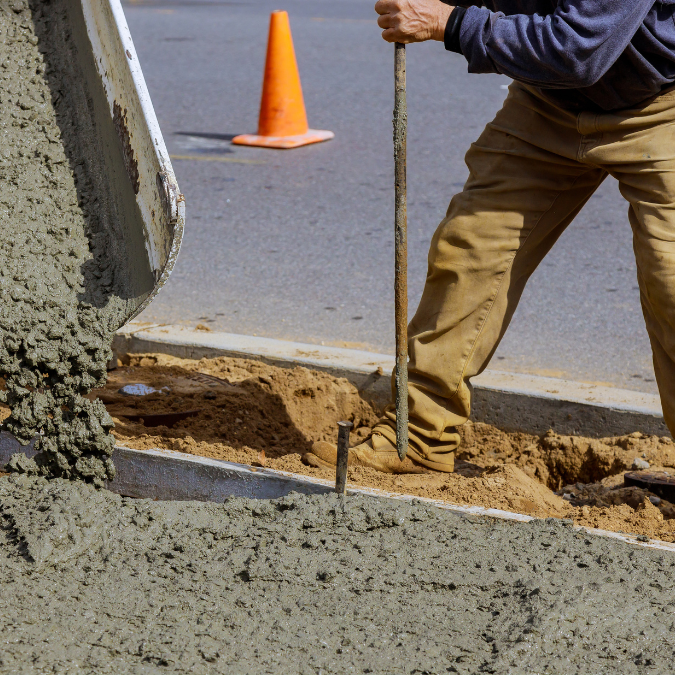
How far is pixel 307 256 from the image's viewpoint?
5.72 meters

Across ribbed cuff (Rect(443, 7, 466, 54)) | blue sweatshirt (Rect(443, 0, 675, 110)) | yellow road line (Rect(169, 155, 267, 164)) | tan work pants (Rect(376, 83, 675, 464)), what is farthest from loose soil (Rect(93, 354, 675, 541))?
yellow road line (Rect(169, 155, 267, 164))

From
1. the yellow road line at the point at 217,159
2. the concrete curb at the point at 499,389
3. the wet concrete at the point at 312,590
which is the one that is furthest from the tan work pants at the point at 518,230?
the yellow road line at the point at 217,159

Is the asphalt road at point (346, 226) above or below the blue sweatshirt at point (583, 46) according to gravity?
below

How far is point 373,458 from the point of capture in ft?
10.4

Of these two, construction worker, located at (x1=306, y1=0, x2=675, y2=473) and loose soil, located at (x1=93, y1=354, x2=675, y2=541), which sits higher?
construction worker, located at (x1=306, y1=0, x2=675, y2=473)

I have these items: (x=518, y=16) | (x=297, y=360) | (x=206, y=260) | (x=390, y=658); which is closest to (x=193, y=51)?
(x=206, y=260)

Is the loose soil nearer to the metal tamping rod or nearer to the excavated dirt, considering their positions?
the metal tamping rod

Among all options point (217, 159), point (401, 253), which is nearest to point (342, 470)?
point (401, 253)

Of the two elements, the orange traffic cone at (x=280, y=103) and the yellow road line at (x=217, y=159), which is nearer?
the yellow road line at (x=217, y=159)

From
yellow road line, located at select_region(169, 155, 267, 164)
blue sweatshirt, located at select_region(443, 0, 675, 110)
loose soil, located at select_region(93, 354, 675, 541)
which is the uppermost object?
blue sweatshirt, located at select_region(443, 0, 675, 110)

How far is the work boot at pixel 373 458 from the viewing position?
124 inches

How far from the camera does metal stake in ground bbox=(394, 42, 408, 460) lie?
9.11 feet

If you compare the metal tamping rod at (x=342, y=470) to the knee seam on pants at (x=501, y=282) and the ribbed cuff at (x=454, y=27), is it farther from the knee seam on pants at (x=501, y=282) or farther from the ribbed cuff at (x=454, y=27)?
the ribbed cuff at (x=454, y=27)

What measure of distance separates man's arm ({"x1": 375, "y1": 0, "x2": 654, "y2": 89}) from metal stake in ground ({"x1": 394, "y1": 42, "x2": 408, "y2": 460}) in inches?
6.8
